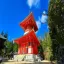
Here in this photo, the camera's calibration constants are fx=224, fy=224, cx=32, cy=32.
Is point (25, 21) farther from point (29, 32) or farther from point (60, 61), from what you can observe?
point (60, 61)

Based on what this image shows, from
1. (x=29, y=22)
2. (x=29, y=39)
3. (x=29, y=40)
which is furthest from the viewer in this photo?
(x=29, y=22)

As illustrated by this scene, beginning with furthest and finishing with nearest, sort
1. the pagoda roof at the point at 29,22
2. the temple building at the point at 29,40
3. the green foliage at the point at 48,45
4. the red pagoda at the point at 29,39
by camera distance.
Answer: the pagoda roof at the point at 29,22
the red pagoda at the point at 29,39
the temple building at the point at 29,40
the green foliage at the point at 48,45

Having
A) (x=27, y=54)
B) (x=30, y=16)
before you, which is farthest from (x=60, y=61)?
(x=30, y=16)

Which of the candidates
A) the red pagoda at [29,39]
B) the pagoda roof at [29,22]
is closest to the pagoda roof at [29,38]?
the red pagoda at [29,39]

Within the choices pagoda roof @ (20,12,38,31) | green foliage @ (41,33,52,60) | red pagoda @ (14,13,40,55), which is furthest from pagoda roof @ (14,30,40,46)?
green foliage @ (41,33,52,60)

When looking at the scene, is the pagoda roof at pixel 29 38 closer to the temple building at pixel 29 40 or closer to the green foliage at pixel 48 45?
the temple building at pixel 29 40

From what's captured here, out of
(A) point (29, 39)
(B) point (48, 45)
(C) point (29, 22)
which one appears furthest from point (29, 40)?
(B) point (48, 45)

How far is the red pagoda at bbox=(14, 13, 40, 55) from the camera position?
5634 centimetres

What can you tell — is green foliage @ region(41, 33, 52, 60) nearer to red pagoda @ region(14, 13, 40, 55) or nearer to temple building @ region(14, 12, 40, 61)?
temple building @ region(14, 12, 40, 61)

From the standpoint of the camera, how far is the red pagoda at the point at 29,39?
56344mm

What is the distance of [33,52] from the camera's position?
56.3m

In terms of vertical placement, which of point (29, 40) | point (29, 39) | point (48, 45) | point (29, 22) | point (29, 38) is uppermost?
point (29, 22)

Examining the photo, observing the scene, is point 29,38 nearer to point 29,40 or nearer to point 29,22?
point 29,40

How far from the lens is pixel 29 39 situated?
56.8m
